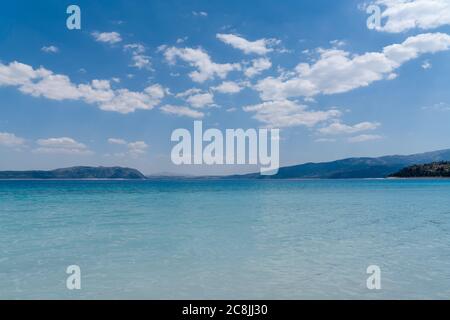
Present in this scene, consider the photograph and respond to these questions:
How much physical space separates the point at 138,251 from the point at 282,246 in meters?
6.18

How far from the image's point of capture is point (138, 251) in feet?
43.1

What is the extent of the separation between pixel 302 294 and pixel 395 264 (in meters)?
4.64

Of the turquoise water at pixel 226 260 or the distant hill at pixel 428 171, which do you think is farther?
the distant hill at pixel 428 171

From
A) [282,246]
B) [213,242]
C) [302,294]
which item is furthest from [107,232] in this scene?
[302,294]

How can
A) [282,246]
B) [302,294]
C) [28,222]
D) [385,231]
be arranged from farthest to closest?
1. [28,222]
2. [385,231]
3. [282,246]
4. [302,294]

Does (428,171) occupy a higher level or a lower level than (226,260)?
higher

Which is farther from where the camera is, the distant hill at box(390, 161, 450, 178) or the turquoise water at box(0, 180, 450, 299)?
the distant hill at box(390, 161, 450, 178)

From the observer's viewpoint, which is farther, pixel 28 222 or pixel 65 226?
pixel 28 222

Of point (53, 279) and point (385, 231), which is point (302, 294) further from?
point (385, 231)

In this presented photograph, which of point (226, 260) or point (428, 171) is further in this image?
point (428, 171)
